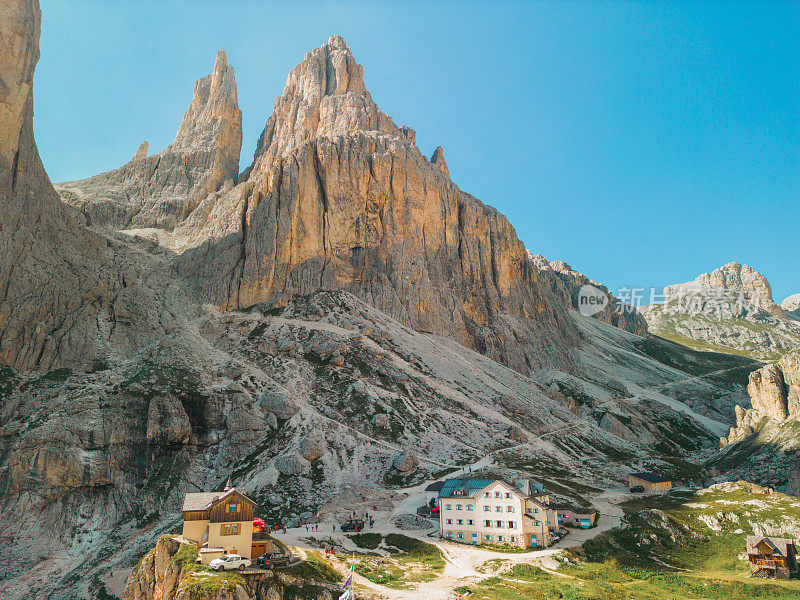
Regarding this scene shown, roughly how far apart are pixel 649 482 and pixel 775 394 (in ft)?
120

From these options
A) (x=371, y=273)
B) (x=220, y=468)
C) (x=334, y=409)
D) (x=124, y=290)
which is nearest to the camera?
(x=220, y=468)

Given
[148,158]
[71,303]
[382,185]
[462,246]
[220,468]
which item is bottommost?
[220,468]

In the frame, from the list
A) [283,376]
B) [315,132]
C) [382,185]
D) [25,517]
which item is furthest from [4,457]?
[315,132]

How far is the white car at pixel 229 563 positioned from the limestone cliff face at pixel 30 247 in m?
78.2

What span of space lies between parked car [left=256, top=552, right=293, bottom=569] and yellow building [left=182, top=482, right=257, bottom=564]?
1.69 m

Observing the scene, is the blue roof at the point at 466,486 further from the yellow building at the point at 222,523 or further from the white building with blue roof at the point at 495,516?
the yellow building at the point at 222,523

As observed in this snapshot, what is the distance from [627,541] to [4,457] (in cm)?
8490

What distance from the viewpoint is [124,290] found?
118000 millimetres

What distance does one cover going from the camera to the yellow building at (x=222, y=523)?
4062 cm

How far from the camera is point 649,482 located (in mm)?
94062

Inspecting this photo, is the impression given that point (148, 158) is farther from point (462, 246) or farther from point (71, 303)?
point (462, 246)

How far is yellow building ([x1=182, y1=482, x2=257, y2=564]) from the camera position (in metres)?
40.6

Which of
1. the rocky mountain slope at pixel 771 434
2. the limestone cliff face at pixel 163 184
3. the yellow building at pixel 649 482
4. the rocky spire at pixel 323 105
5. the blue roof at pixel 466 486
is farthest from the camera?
the rocky spire at pixel 323 105

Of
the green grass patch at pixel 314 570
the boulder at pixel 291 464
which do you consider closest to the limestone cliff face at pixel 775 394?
the boulder at pixel 291 464
